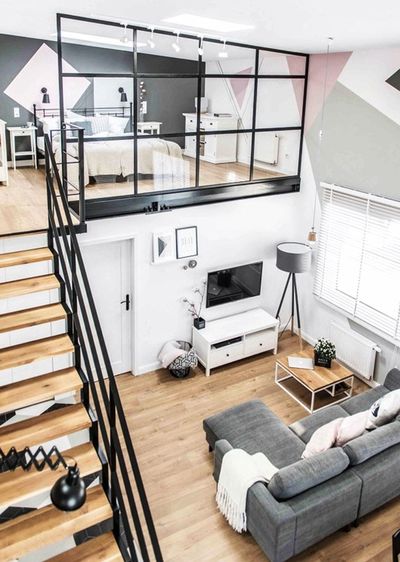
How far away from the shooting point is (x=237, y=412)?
17.5 feet

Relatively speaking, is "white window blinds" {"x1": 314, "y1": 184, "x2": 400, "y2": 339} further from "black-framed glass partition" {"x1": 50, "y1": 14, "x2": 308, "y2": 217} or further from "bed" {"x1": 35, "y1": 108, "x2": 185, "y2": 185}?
"bed" {"x1": 35, "y1": 108, "x2": 185, "y2": 185}

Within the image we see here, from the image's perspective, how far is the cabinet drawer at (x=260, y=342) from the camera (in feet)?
23.0

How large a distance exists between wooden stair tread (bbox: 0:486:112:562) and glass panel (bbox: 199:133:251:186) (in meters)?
4.26

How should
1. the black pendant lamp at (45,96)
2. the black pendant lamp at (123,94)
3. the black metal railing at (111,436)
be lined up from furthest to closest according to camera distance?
the black pendant lamp at (45,96) < the black pendant lamp at (123,94) < the black metal railing at (111,436)

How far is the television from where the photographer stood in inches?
274

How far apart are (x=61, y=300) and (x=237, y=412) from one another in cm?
237

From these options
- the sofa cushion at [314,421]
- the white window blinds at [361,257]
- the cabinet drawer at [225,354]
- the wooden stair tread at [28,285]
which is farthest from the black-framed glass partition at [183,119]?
the sofa cushion at [314,421]

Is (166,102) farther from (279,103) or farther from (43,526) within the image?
(43,526)

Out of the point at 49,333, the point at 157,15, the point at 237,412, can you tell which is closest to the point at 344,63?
the point at 157,15

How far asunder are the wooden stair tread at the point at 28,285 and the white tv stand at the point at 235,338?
3.08 meters

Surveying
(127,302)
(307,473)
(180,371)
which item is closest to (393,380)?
(307,473)

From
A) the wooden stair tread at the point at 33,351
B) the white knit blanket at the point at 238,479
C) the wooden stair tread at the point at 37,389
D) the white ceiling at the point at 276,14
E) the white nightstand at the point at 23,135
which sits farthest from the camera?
the white nightstand at the point at 23,135

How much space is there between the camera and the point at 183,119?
6055 mm

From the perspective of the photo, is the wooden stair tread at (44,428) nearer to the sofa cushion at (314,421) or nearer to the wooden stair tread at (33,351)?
the wooden stair tread at (33,351)
